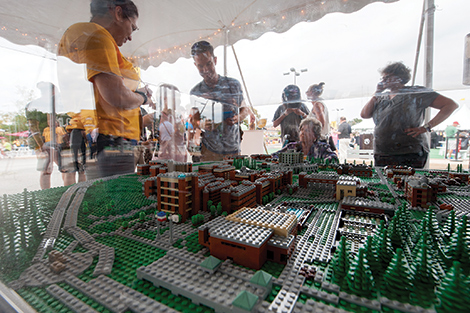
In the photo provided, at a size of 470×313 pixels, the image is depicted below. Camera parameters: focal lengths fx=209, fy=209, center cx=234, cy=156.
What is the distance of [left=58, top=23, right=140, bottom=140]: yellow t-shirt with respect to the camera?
4.86ft

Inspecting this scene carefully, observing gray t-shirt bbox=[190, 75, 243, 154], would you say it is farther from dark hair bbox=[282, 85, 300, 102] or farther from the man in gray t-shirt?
dark hair bbox=[282, 85, 300, 102]

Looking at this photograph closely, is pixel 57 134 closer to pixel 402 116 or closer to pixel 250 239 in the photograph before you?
pixel 250 239

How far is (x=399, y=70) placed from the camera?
501cm

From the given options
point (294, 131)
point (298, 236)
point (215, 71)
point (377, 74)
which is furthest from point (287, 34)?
point (298, 236)

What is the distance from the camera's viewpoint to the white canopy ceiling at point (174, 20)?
1298 mm

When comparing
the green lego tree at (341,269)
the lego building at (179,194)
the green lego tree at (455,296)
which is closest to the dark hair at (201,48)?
the lego building at (179,194)

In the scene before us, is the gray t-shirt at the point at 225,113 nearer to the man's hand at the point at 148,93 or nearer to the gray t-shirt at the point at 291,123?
the gray t-shirt at the point at 291,123

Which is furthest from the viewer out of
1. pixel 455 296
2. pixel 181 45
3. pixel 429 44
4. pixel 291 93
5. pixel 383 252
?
pixel 291 93

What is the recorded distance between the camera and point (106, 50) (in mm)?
1677

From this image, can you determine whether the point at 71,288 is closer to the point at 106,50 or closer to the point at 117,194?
the point at 117,194

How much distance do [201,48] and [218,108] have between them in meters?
1.66

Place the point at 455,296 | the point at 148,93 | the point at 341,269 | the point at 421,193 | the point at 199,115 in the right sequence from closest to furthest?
the point at 455,296 → the point at 341,269 → the point at 148,93 → the point at 421,193 → the point at 199,115

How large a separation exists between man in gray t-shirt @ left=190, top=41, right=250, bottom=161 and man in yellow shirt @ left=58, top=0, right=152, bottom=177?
7.12 ft

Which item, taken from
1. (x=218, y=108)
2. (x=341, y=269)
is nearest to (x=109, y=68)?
(x=341, y=269)
